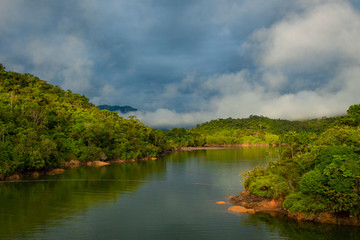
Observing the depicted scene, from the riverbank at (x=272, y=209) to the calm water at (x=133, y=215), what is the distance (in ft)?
3.17

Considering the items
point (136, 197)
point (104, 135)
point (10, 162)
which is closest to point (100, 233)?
point (136, 197)

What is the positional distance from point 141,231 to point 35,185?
30.1 metres

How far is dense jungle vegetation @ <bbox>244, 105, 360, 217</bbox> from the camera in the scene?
997 inches

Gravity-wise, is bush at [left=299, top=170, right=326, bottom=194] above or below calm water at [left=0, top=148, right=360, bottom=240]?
above

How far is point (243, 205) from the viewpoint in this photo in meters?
35.6

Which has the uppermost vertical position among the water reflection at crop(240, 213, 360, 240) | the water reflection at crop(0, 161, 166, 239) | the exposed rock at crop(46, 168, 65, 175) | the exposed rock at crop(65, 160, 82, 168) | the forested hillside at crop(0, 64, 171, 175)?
the forested hillside at crop(0, 64, 171, 175)

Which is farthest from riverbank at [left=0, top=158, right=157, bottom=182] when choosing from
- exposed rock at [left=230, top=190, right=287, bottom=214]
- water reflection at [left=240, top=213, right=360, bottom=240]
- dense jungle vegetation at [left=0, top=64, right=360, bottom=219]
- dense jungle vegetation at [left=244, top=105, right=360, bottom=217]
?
water reflection at [left=240, top=213, right=360, bottom=240]

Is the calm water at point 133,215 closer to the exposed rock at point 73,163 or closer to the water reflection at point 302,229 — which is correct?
the water reflection at point 302,229

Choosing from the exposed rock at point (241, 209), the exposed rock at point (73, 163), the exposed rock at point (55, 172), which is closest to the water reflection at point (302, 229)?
the exposed rock at point (241, 209)

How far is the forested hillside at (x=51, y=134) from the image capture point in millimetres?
56000

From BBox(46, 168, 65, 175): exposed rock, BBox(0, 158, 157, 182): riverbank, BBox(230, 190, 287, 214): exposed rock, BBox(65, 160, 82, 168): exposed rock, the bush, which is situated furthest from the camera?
BBox(65, 160, 82, 168): exposed rock

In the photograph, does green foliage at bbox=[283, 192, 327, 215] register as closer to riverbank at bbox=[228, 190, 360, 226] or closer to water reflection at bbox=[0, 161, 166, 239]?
riverbank at bbox=[228, 190, 360, 226]

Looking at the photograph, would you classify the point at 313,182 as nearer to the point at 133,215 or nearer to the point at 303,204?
the point at 303,204

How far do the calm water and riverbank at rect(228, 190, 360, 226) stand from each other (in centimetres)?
97
